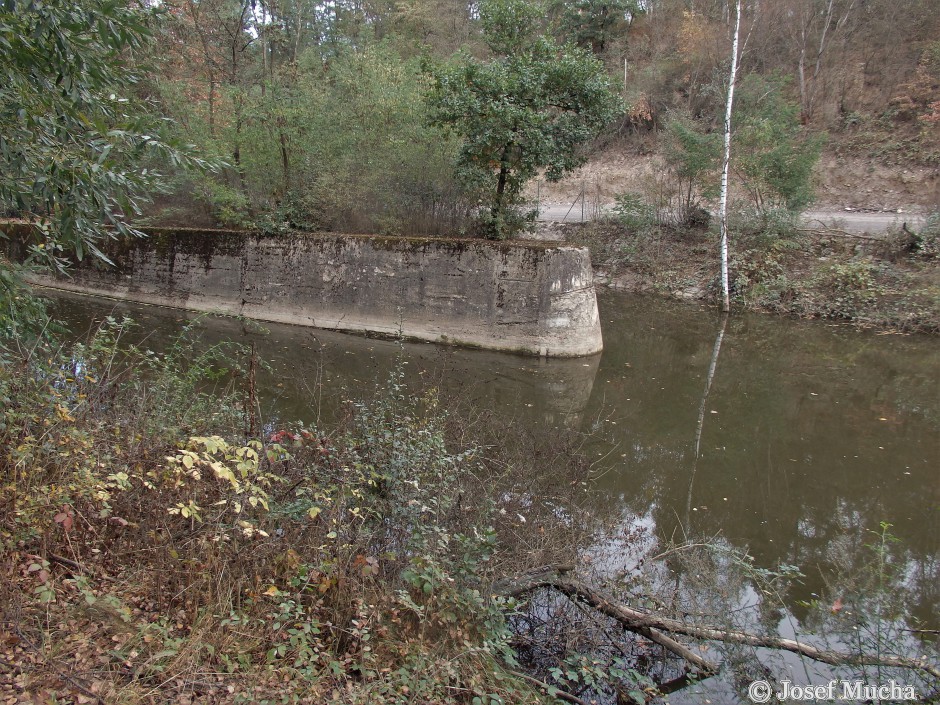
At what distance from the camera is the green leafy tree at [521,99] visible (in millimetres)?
12156

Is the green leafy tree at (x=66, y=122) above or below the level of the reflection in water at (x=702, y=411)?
above

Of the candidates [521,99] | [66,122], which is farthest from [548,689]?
[521,99]

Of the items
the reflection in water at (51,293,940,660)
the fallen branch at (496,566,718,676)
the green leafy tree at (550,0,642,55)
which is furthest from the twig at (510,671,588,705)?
the green leafy tree at (550,0,642,55)

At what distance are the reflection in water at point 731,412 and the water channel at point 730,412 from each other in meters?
0.03

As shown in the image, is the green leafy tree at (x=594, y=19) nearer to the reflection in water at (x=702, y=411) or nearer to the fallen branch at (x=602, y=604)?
the reflection in water at (x=702, y=411)

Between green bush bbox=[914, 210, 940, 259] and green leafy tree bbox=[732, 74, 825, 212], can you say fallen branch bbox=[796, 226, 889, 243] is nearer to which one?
green bush bbox=[914, 210, 940, 259]

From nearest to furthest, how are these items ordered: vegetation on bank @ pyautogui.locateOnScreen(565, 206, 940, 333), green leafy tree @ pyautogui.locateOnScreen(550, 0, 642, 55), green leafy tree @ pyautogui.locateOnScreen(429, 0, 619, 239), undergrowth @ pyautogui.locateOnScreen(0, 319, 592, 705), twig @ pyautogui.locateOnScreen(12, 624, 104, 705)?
twig @ pyautogui.locateOnScreen(12, 624, 104, 705) < undergrowth @ pyautogui.locateOnScreen(0, 319, 592, 705) < green leafy tree @ pyautogui.locateOnScreen(429, 0, 619, 239) < vegetation on bank @ pyautogui.locateOnScreen(565, 206, 940, 333) < green leafy tree @ pyautogui.locateOnScreen(550, 0, 642, 55)

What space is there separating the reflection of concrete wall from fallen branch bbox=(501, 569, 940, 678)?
8404 millimetres

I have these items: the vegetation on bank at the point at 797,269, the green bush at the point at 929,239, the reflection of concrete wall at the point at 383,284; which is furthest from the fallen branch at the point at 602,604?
the green bush at the point at 929,239

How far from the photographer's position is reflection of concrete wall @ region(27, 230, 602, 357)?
496 inches

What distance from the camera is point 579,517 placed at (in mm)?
5688

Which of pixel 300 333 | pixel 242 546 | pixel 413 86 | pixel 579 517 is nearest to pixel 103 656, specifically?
pixel 242 546

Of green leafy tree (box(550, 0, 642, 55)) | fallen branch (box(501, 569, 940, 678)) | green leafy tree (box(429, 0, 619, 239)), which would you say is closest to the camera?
fallen branch (box(501, 569, 940, 678))

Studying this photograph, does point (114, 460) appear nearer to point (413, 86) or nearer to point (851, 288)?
point (413, 86)
